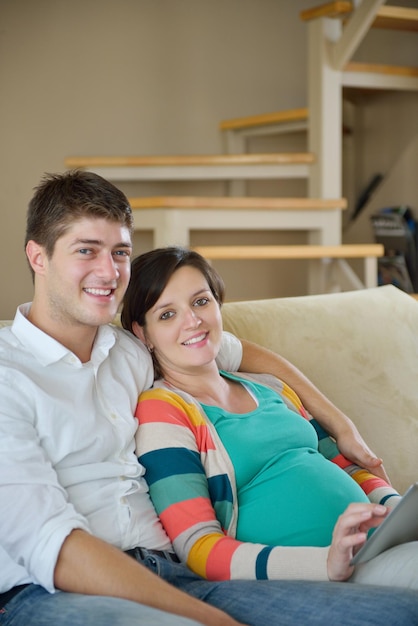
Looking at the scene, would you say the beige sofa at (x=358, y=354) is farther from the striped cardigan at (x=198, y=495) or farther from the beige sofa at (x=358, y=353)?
the striped cardigan at (x=198, y=495)

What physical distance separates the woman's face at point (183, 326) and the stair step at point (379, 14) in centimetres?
270

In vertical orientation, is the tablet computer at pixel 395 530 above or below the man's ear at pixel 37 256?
below

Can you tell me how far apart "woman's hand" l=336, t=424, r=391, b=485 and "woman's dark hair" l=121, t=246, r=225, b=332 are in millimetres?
436

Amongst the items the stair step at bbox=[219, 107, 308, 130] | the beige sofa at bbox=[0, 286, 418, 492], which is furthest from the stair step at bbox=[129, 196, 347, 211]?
the beige sofa at bbox=[0, 286, 418, 492]

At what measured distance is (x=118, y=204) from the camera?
1.65 meters

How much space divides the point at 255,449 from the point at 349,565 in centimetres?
33

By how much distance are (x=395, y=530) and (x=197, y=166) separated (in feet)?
10.1

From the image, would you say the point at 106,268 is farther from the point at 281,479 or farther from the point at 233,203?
the point at 233,203

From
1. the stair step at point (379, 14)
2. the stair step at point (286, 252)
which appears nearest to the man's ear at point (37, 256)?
the stair step at point (286, 252)

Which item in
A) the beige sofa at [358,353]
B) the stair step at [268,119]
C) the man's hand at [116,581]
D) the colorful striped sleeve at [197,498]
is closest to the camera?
the man's hand at [116,581]

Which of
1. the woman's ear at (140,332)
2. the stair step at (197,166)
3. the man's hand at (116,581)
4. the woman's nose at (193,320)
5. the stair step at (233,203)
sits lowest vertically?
the man's hand at (116,581)

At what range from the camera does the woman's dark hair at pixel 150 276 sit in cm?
181

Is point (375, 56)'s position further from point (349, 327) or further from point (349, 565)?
point (349, 565)

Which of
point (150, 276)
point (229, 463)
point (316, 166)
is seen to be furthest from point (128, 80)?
point (229, 463)
